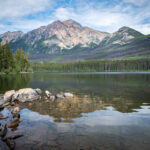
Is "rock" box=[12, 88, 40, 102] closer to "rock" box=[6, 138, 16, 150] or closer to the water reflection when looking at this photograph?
the water reflection

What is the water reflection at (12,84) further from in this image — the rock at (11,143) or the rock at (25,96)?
the rock at (11,143)

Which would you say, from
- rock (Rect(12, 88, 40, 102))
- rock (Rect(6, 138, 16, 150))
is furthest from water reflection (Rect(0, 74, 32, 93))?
rock (Rect(6, 138, 16, 150))

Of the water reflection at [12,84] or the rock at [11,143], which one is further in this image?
the water reflection at [12,84]

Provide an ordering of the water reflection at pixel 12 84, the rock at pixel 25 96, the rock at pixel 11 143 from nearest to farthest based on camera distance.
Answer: the rock at pixel 11 143 < the rock at pixel 25 96 < the water reflection at pixel 12 84

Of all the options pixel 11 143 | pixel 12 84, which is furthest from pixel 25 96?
pixel 12 84

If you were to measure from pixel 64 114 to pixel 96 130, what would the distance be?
13.9ft

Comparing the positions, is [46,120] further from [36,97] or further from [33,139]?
[36,97]

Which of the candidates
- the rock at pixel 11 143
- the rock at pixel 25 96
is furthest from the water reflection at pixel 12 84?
the rock at pixel 11 143

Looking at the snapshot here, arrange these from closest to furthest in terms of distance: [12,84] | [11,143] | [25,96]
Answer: [11,143] → [25,96] → [12,84]

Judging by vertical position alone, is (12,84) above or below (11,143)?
above

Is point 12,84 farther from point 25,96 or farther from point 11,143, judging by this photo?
point 11,143

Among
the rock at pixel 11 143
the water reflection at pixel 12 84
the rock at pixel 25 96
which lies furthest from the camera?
the water reflection at pixel 12 84

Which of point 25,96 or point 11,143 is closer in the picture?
point 11,143

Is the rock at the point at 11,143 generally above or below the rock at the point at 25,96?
below
